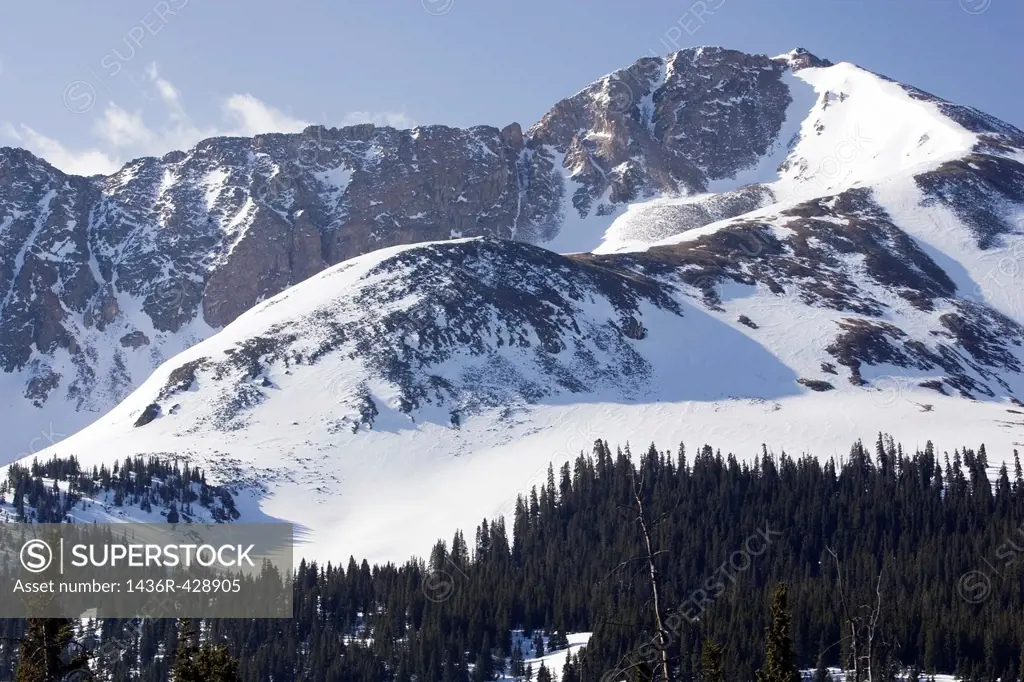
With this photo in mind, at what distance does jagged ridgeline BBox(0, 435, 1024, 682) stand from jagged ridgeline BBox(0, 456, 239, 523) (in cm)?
115

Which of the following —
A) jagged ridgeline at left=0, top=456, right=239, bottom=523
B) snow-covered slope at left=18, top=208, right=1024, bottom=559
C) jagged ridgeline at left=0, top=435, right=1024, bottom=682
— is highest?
snow-covered slope at left=18, top=208, right=1024, bottom=559

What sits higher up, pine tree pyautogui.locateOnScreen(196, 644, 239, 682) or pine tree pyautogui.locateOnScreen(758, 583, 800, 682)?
pine tree pyautogui.locateOnScreen(196, 644, 239, 682)

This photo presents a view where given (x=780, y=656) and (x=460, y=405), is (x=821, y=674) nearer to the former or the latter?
(x=780, y=656)

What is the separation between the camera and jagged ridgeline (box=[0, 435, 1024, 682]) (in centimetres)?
9662

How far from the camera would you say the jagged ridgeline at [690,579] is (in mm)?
96625

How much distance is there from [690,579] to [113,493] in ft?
220

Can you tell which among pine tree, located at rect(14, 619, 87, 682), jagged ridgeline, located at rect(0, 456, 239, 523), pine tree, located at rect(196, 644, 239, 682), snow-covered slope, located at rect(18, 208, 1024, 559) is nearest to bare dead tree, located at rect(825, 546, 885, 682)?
pine tree, located at rect(196, 644, 239, 682)

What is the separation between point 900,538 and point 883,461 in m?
17.9

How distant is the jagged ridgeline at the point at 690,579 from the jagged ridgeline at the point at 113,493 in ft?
3.76

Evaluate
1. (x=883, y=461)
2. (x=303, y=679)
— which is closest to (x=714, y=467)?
(x=883, y=461)

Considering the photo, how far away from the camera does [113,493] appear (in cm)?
13362

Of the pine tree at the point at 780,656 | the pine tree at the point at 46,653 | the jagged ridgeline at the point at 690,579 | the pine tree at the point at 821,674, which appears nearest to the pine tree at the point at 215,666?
the pine tree at the point at 46,653

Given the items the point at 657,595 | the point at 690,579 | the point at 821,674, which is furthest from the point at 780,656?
the point at 690,579

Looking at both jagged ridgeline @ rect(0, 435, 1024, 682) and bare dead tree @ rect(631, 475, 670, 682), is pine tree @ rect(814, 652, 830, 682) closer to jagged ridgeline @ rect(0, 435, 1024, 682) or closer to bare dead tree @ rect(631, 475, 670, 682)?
jagged ridgeline @ rect(0, 435, 1024, 682)
